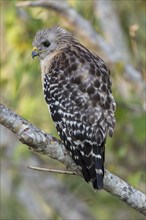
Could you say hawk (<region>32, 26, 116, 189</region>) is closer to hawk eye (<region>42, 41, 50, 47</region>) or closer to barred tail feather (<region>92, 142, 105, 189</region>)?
barred tail feather (<region>92, 142, 105, 189</region>)

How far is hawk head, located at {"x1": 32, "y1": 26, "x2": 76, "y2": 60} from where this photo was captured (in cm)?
761

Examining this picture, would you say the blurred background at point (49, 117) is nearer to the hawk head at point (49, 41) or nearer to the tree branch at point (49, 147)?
the hawk head at point (49, 41)

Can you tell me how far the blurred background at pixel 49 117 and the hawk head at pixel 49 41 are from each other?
42 centimetres

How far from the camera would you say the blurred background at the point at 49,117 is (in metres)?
8.44

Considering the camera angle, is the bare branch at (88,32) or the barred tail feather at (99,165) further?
the bare branch at (88,32)

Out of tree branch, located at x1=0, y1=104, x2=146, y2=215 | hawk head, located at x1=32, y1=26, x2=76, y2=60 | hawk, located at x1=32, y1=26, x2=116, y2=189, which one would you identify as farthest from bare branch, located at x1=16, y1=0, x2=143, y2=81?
tree branch, located at x1=0, y1=104, x2=146, y2=215

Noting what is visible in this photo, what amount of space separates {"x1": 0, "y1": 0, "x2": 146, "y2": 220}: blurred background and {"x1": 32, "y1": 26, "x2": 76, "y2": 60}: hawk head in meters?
0.42

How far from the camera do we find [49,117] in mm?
9742

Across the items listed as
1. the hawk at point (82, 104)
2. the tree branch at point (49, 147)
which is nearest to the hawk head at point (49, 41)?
the hawk at point (82, 104)

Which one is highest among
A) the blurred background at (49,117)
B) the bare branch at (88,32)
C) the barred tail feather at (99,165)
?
the barred tail feather at (99,165)

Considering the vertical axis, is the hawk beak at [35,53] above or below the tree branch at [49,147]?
below

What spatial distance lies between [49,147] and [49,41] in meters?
2.30

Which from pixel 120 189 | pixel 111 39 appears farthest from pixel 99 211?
pixel 120 189

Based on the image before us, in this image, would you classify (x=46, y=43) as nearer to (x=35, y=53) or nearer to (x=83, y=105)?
(x=35, y=53)
